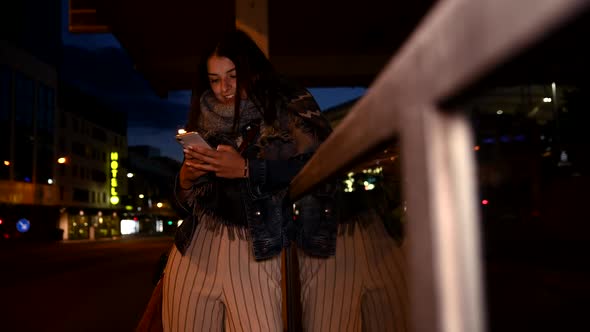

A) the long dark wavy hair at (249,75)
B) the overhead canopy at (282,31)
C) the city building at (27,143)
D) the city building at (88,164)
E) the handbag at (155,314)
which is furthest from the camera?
the city building at (88,164)

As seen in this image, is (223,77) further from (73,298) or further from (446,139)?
(73,298)

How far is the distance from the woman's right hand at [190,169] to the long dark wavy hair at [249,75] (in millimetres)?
200

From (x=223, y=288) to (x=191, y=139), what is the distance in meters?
0.45

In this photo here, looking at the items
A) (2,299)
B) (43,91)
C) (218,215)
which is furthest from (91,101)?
(218,215)

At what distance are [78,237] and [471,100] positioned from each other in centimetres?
6460

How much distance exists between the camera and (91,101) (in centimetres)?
6506

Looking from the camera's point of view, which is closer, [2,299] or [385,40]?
[385,40]

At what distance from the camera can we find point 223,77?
2.21 metres

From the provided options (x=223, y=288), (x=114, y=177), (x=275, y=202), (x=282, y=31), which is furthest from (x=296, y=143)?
(x=114, y=177)

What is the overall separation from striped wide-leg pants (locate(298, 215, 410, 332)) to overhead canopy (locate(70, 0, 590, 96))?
4.74 m

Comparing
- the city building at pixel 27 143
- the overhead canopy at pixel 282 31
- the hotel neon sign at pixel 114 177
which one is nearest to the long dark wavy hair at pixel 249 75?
the overhead canopy at pixel 282 31

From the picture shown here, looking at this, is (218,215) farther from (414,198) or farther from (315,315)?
(414,198)

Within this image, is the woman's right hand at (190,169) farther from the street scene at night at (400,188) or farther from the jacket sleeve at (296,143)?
the jacket sleeve at (296,143)

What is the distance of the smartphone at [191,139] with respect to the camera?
1.88 metres
